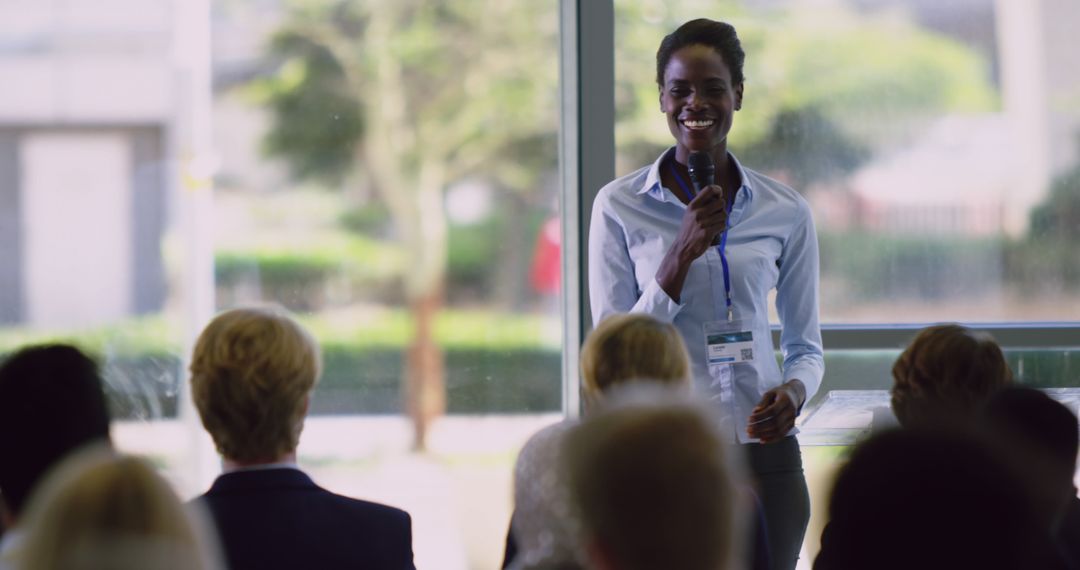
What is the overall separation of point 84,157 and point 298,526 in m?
3.24

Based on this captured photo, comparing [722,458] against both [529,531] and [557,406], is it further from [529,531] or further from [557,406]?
[557,406]

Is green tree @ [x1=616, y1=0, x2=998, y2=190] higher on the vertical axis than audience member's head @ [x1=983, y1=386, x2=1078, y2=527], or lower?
higher

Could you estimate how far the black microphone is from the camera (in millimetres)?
2861

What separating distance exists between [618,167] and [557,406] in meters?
1.02

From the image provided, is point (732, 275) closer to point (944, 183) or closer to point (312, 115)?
point (944, 183)

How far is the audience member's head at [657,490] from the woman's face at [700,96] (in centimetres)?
171

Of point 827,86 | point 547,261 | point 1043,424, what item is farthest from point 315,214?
point 1043,424

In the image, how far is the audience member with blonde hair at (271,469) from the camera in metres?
2.08

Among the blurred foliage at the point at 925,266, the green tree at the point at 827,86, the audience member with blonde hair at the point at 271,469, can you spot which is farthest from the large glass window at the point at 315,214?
the audience member with blonde hair at the point at 271,469

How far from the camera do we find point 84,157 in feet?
15.9

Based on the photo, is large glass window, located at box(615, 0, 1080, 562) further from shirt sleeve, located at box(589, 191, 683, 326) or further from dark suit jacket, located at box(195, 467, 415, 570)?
dark suit jacket, located at box(195, 467, 415, 570)

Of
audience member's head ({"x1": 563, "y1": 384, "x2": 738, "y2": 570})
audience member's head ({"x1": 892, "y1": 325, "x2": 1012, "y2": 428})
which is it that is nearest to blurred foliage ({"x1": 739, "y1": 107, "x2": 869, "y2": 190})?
audience member's head ({"x1": 892, "y1": 325, "x2": 1012, "y2": 428})

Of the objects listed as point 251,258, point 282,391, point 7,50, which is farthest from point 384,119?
point 282,391

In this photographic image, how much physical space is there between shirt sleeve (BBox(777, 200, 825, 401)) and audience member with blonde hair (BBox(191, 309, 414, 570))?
125 centimetres
